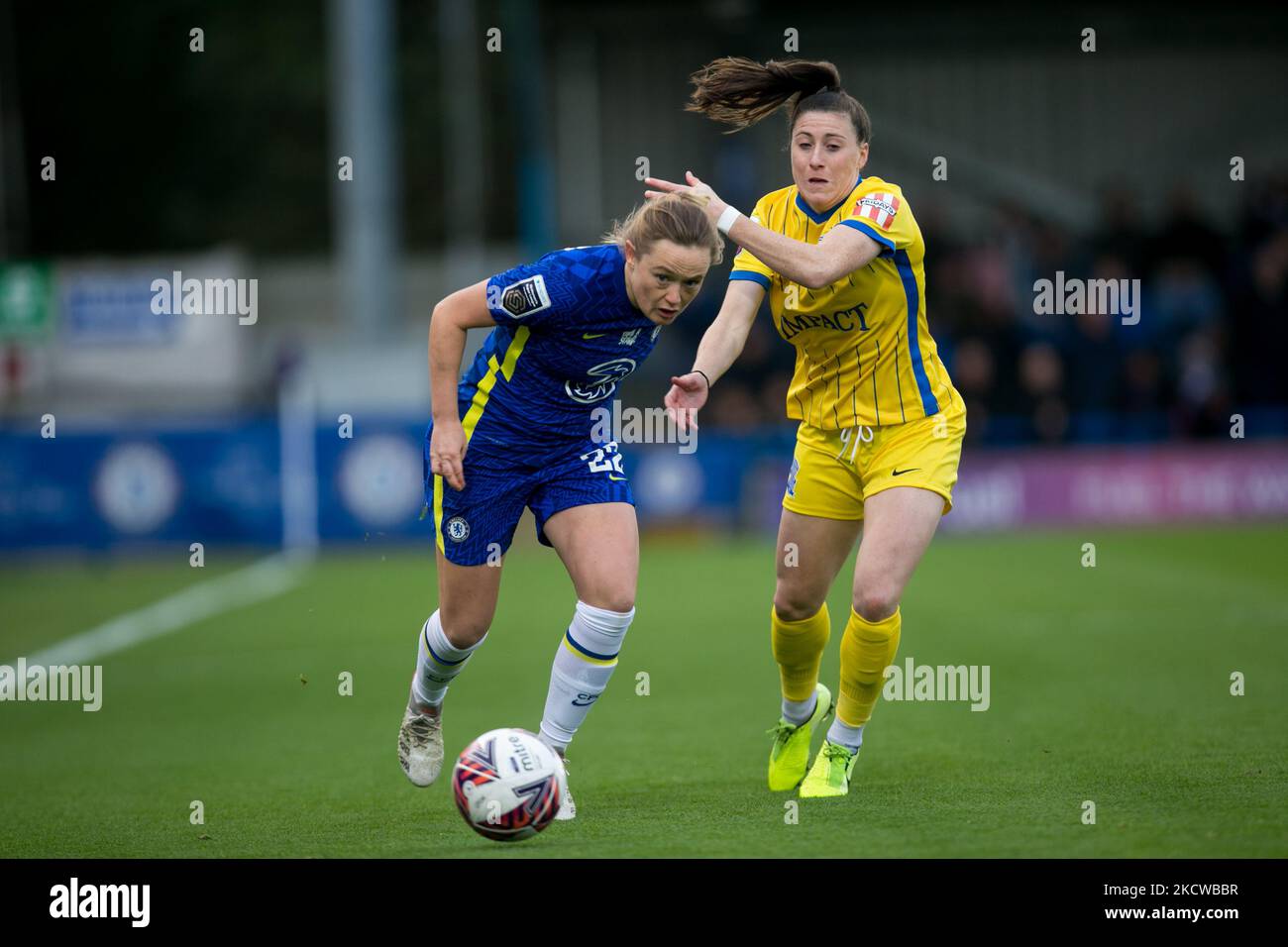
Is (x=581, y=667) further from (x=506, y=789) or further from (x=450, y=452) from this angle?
(x=450, y=452)

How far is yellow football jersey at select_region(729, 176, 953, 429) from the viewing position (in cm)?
630

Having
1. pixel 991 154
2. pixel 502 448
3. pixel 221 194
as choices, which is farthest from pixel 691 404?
pixel 221 194

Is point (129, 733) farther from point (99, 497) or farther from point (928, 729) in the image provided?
point (99, 497)

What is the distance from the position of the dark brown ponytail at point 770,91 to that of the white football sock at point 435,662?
2.25 metres

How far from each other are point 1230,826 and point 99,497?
15.2m

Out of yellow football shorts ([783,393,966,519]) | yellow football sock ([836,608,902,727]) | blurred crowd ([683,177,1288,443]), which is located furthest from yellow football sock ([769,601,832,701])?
blurred crowd ([683,177,1288,443])

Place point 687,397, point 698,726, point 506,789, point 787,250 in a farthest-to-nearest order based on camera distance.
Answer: point 698,726 → point 687,397 → point 787,250 → point 506,789

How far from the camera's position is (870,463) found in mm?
6410

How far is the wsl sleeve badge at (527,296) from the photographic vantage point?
5.93 metres

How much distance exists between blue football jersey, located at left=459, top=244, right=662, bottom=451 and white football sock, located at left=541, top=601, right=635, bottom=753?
0.70m

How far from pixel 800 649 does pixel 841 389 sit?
1061 millimetres

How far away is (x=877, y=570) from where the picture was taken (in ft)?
20.2

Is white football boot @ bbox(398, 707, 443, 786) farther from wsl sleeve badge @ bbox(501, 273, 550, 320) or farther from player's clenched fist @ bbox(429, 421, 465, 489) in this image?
wsl sleeve badge @ bbox(501, 273, 550, 320)

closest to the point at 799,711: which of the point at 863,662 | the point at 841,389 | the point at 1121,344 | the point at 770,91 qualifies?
the point at 863,662
